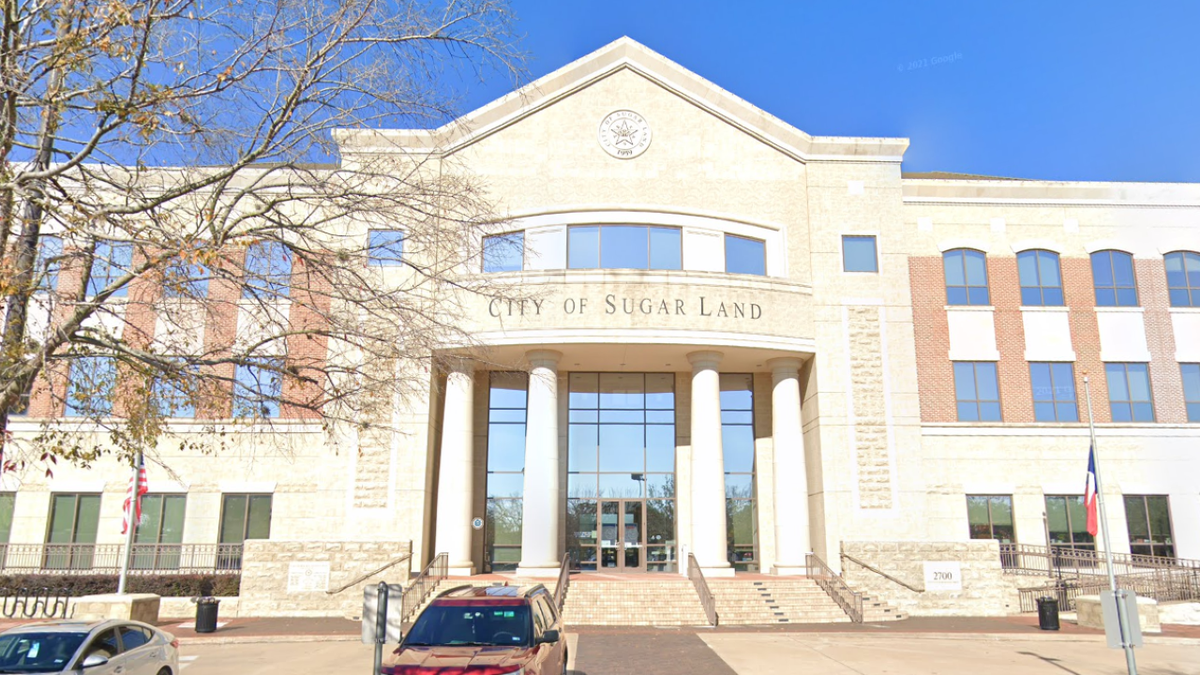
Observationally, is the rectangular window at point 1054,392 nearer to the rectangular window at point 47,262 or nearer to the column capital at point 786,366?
the column capital at point 786,366

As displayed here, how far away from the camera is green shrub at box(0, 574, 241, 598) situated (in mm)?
25984

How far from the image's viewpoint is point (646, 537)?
31.7m

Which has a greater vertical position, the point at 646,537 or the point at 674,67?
the point at 674,67

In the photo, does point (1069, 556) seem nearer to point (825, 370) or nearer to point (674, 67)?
point (825, 370)

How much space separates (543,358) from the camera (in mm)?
29094

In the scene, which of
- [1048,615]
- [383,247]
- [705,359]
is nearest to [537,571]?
[705,359]

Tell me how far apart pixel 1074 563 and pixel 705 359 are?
46.6 ft

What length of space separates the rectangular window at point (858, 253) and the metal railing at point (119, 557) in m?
23.2

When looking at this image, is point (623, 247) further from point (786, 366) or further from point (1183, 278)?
point (1183, 278)

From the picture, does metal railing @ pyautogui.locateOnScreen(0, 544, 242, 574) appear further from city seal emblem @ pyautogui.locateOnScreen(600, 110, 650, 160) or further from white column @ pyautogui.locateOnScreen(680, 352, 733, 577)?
city seal emblem @ pyautogui.locateOnScreen(600, 110, 650, 160)

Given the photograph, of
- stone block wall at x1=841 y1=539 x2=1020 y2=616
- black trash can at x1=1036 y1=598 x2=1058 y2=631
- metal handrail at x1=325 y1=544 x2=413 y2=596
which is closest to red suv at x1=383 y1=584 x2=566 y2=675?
metal handrail at x1=325 y1=544 x2=413 y2=596

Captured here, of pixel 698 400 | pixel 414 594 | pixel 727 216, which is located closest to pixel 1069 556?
pixel 698 400

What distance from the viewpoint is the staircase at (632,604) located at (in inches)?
939

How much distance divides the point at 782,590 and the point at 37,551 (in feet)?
80.6
